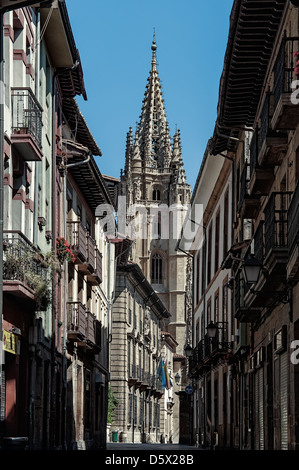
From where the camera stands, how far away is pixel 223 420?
37062mm

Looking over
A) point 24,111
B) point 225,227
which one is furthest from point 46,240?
point 225,227

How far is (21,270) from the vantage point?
20.9m

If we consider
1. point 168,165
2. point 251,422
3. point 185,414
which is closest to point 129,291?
point 185,414

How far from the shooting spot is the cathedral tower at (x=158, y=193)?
506ft

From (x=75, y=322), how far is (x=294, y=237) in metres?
18.8

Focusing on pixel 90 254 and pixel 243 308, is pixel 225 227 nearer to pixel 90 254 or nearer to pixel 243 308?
pixel 90 254

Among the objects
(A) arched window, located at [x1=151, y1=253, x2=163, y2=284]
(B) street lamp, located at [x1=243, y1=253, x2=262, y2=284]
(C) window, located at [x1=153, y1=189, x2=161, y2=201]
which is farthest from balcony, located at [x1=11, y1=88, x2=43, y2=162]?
(C) window, located at [x1=153, y1=189, x2=161, y2=201]

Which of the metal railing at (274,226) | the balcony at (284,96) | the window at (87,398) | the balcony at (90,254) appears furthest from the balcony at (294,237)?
the window at (87,398)

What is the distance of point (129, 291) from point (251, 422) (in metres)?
37.8

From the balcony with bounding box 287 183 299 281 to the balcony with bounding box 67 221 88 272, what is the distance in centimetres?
1787

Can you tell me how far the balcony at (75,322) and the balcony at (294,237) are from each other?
17.4 m

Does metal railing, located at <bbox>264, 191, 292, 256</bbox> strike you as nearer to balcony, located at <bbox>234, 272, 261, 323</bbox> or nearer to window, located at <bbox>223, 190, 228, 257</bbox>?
balcony, located at <bbox>234, 272, 261, 323</bbox>

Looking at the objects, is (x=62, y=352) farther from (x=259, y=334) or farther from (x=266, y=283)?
(x=266, y=283)

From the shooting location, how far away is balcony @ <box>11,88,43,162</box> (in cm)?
2150
